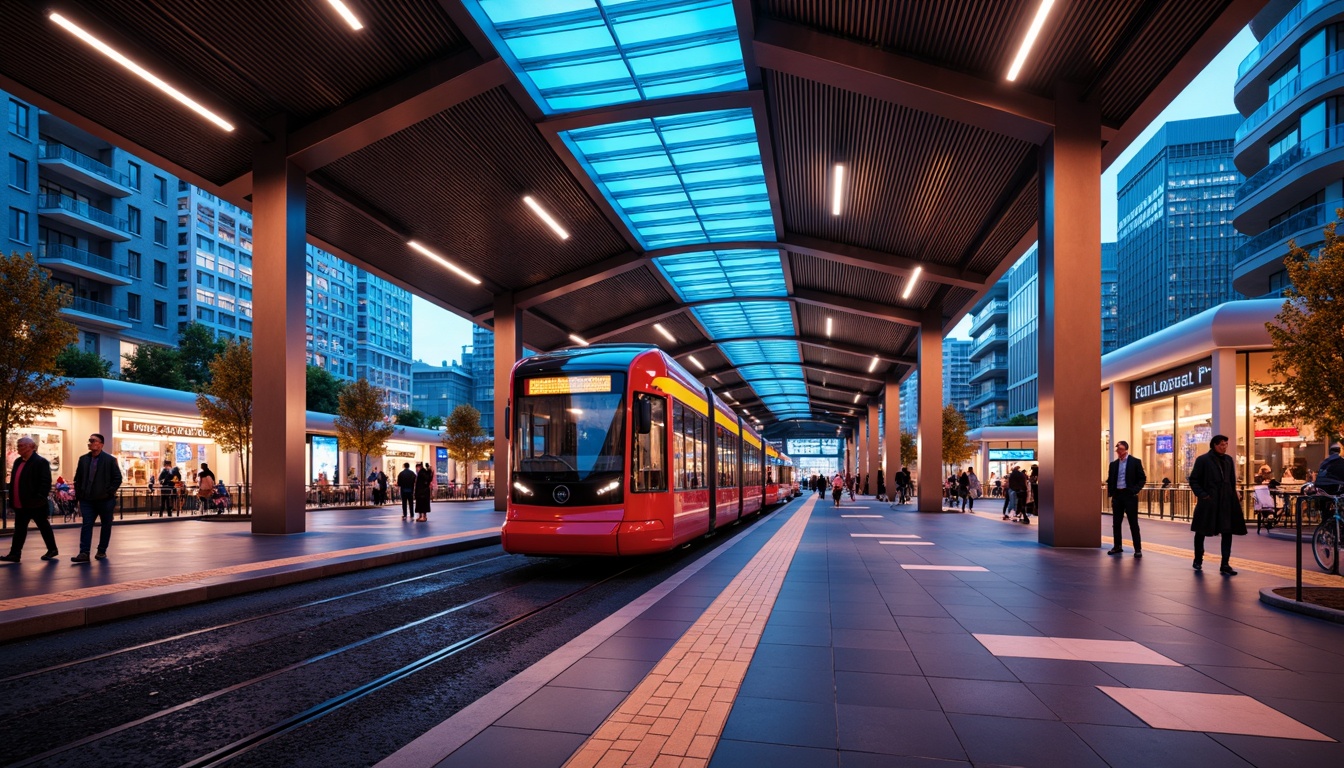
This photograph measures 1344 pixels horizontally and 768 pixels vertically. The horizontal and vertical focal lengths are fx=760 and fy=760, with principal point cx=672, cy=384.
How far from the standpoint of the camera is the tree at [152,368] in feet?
150

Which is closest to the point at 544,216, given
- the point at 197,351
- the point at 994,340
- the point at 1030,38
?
the point at 1030,38

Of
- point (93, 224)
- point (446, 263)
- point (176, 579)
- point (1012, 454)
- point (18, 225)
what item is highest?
point (93, 224)

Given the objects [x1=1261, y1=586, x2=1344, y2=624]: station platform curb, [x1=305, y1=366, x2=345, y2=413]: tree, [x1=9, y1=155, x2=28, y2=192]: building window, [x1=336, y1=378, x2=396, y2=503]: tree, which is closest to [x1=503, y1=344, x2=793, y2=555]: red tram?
[x1=1261, y1=586, x2=1344, y2=624]: station platform curb

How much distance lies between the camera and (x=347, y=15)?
11.8 metres

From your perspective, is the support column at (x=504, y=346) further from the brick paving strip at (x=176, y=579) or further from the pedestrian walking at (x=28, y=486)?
the pedestrian walking at (x=28, y=486)

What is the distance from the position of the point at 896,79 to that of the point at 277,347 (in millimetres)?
13231

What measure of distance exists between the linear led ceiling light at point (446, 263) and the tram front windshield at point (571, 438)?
480 inches

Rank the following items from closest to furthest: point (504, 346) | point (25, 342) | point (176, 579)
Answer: point (176, 579)
point (25, 342)
point (504, 346)

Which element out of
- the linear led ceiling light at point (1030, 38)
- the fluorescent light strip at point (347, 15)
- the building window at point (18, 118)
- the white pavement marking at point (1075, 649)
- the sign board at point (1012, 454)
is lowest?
the sign board at point (1012, 454)

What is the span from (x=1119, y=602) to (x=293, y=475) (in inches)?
582

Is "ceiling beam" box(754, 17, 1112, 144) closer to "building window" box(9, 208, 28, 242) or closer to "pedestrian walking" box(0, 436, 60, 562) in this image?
"pedestrian walking" box(0, 436, 60, 562)

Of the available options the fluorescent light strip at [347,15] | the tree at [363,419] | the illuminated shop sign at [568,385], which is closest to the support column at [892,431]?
the tree at [363,419]

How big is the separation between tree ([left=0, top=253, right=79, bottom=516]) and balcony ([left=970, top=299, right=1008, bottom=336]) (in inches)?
3562

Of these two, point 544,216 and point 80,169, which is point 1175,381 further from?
point 80,169
